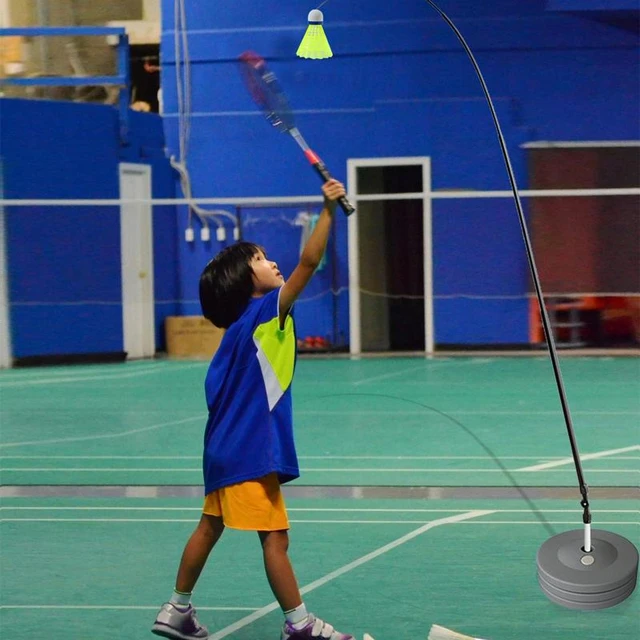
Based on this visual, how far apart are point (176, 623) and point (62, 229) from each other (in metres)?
10.1

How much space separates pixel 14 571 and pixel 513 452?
3.61 meters

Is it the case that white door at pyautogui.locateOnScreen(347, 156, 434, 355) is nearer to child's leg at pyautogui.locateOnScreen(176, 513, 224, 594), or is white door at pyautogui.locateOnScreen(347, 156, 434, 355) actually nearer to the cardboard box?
the cardboard box

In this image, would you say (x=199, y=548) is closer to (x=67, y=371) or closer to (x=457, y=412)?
(x=457, y=412)

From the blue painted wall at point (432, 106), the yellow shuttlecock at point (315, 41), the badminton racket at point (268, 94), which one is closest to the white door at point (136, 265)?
the blue painted wall at point (432, 106)

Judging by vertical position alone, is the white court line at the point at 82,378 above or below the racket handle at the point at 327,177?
below

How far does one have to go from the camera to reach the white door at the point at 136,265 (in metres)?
14.1

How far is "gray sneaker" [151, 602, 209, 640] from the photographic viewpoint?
12.7ft

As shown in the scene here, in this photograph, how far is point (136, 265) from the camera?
14.2 meters

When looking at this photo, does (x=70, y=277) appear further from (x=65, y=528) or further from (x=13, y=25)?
(x=65, y=528)

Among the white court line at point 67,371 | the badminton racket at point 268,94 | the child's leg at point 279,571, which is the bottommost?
the white court line at point 67,371

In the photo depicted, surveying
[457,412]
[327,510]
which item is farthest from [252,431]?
[457,412]

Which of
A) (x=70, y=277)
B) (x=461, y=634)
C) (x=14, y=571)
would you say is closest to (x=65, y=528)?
(x=14, y=571)

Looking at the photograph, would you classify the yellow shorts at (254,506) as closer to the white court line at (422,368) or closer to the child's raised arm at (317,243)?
the child's raised arm at (317,243)

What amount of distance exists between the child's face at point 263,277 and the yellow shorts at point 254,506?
0.64 m
